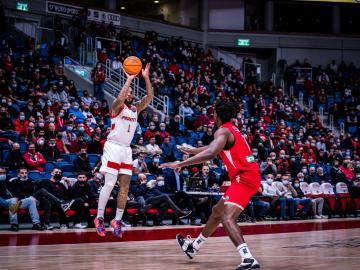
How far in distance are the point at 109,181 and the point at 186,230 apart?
4464mm

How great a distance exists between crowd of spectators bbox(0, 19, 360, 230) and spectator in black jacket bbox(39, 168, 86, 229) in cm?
2

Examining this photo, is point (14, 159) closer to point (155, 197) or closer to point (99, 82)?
point (155, 197)

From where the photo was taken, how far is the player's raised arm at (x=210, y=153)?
6160 millimetres

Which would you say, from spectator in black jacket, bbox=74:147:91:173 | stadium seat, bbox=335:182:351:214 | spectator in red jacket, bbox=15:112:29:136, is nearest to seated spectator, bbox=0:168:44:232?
spectator in black jacket, bbox=74:147:91:173

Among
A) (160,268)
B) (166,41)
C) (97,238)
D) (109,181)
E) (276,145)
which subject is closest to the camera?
(160,268)

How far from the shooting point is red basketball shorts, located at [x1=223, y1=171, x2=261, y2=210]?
656 cm

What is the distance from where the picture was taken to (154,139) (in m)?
Answer: 17.0

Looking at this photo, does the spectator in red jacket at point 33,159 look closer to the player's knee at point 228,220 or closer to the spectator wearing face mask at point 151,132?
the spectator wearing face mask at point 151,132

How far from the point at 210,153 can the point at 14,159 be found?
831 cm

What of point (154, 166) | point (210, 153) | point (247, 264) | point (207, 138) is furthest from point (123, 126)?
point (207, 138)

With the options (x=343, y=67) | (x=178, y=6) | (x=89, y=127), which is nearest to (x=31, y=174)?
(x=89, y=127)

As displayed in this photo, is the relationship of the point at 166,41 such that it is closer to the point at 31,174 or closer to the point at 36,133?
the point at 36,133

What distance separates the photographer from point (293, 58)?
112 feet

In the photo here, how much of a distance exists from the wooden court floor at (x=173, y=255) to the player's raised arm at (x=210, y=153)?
1.11 meters
